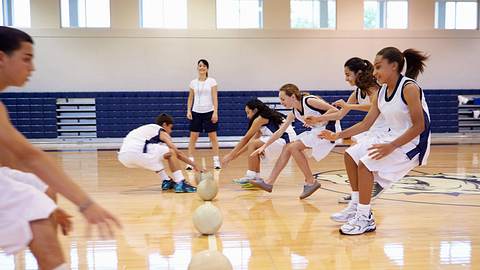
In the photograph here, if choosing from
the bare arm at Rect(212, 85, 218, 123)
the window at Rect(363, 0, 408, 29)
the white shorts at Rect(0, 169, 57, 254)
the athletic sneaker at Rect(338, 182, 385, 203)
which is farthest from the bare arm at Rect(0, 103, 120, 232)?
the window at Rect(363, 0, 408, 29)

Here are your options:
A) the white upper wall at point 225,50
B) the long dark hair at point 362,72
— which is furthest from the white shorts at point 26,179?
the white upper wall at point 225,50

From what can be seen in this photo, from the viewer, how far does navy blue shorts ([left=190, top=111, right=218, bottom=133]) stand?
9.83 metres

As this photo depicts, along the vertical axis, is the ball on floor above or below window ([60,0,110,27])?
below

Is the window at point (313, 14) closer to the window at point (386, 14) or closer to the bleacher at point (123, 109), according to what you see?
the window at point (386, 14)

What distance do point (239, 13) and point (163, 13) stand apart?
6.26 feet

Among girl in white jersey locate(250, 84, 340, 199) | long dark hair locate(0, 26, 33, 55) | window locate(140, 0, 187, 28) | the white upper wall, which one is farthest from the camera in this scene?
window locate(140, 0, 187, 28)

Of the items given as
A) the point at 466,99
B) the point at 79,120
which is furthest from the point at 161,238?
the point at 466,99

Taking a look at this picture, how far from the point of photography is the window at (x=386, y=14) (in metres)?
14.1

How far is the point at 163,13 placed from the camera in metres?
13.5

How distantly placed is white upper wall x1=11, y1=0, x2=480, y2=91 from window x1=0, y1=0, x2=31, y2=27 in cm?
40

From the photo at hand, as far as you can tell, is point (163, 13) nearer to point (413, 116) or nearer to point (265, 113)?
point (265, 113)

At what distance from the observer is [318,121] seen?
5895 mm

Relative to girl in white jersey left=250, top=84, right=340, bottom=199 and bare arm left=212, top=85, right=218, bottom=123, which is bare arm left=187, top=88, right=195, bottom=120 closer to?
bare arm left=212, top=85, right=218, bottom=123

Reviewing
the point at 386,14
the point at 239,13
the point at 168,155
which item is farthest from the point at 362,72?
the point at 386,14
